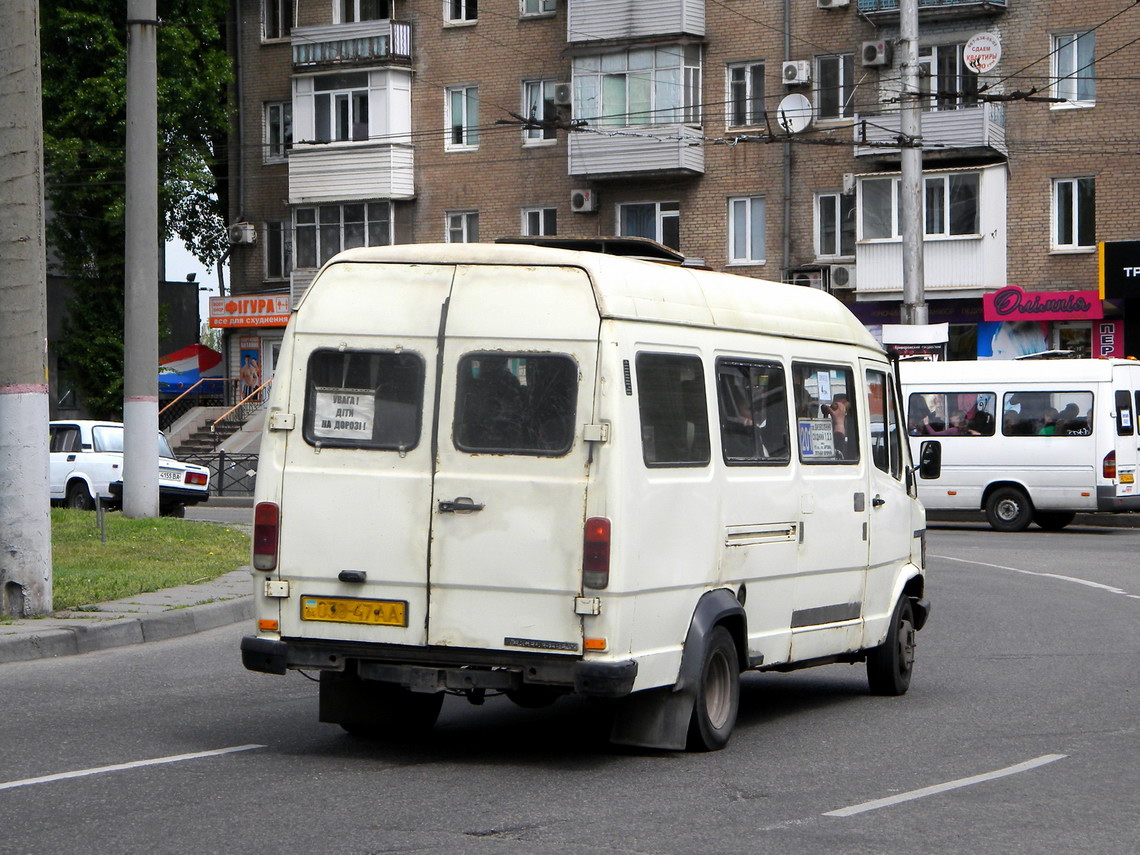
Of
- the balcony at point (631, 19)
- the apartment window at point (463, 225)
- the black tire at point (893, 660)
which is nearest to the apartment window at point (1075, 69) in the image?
the balcony at point (631, 19)

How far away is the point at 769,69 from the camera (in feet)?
134

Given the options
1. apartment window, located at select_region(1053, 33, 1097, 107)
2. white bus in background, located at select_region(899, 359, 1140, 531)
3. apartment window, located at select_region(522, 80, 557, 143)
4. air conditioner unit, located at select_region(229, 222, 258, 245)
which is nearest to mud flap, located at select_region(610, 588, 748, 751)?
white bus in background, located at select_region(899, 359, 1140, 531)

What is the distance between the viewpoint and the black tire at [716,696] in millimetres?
8172

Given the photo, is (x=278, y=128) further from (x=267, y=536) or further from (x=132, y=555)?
(x=267, y=536)

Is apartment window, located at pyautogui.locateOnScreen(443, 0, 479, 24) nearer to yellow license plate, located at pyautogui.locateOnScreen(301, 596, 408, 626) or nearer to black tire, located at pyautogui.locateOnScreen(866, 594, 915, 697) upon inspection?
black tire, located at pyautogui.locateOnScreen(866, 594, 915, 697)

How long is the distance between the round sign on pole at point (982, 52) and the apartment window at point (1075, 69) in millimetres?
1895

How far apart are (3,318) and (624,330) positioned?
22.8 ft

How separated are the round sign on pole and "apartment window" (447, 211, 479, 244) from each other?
44.8ft

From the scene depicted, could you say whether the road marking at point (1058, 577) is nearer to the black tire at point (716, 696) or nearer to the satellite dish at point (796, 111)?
the black tire at point (716, 696)

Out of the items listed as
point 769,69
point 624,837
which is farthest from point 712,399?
point 769,69

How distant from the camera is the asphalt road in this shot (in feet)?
21.0

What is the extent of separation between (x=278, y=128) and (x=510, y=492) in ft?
138

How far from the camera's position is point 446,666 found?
7.84 m

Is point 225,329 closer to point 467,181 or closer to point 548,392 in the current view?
point 467,181
